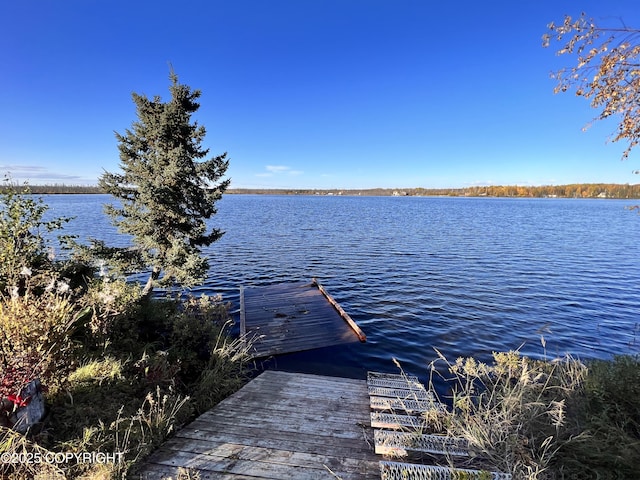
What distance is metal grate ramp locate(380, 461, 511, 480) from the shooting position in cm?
308

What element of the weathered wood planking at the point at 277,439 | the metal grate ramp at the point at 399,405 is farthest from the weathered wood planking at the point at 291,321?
the metal grate ramp at the point at 399,405

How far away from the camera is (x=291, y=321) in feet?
32.6

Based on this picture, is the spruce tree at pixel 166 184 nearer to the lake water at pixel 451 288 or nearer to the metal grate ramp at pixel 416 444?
the lake water at pixel 451 288

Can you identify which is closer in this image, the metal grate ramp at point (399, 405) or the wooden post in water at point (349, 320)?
the metal grate ramp at point (399, 405)

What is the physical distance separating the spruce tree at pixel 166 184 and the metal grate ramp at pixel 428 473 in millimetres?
6319

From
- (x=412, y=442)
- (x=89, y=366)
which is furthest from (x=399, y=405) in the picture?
(x=89, y=366)

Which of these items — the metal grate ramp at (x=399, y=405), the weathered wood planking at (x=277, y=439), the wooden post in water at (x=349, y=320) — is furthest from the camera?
the wooden post in water at (x=349, y=320)

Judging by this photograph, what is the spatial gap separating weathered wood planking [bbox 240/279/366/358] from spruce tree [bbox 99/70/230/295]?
2481mm

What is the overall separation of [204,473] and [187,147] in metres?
7.85

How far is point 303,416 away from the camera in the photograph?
181 inches

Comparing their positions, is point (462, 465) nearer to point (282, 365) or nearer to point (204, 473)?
point (204, 473)

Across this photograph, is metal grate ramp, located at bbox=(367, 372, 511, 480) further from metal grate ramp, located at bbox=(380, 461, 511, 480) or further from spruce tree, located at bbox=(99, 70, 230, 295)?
spruce tree, located at bbox=(99, 70, 230, 295)

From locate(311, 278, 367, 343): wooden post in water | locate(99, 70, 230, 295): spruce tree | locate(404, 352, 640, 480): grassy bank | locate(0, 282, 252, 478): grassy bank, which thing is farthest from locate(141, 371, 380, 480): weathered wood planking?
locate(99, 70, 230, 295): spruce tree

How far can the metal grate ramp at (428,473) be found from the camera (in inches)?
121
